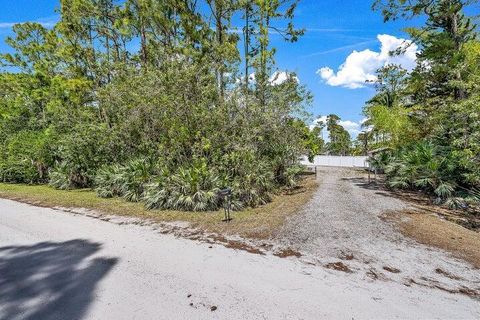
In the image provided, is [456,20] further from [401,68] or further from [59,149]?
[59,149]

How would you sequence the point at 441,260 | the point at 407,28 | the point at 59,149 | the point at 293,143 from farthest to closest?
the point at 407,28, the point at 59,149, the point at 293,143, the point at 441,260

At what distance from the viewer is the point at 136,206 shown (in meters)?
8.97

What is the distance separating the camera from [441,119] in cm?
1238

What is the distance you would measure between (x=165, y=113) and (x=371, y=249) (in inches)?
297

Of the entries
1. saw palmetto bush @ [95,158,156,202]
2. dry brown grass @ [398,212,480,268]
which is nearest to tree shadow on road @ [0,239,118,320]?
saw palmetto bush @ [95,158,156,202]

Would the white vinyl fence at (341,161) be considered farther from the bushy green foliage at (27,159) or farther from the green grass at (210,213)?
the bushy green foliage at (27,159)

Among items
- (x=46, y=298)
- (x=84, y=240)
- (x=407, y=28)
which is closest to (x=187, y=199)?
(x=84, y=240)

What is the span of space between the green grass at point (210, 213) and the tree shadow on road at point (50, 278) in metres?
2.42

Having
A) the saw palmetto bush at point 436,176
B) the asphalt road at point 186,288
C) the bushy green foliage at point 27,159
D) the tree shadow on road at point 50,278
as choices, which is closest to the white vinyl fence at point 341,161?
the saw palmetto bush at point 436,176

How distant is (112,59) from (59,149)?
567cm

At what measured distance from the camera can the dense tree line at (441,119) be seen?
28.3ft

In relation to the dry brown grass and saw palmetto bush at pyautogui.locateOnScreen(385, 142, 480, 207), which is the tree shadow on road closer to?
the dry brown grass

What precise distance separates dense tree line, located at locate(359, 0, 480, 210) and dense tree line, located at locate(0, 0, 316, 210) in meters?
4.85

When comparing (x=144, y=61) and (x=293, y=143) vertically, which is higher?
(x=144, y=61)
